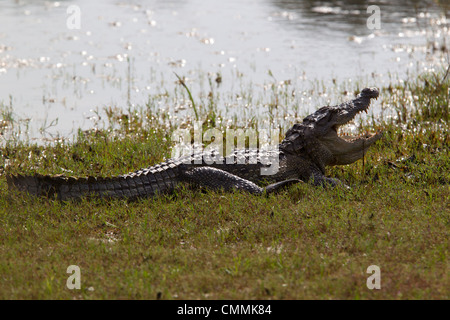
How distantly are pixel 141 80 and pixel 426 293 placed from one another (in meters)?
9.08

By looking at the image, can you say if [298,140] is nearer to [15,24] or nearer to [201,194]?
[201,194]

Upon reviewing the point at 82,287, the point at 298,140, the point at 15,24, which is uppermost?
the point at 15,24

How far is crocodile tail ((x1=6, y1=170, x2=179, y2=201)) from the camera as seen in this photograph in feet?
20.0

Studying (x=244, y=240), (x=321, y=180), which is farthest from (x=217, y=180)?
(x=244, y=240)

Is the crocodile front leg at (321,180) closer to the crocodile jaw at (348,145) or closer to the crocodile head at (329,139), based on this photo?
the crocodile head at (329,139)

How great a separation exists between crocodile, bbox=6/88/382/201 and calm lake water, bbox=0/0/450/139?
10.3ft

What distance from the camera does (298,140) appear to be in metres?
7.12

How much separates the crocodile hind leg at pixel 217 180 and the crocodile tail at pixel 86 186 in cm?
42

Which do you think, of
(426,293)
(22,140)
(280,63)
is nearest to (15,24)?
(280,63)

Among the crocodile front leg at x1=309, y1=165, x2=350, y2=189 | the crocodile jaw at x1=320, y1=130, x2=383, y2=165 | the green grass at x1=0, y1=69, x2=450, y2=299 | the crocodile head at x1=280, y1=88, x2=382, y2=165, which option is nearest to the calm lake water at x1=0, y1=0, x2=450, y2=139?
the crocodile head at x1=280, y1=88, x2=382, y2=165

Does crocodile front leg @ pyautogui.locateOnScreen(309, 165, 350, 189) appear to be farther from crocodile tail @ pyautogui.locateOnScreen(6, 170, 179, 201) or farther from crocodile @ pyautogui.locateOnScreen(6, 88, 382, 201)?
crocodile tail @ pyautogui.locateOnScreen(6, 170, 179, 201)

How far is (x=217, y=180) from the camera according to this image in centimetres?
649

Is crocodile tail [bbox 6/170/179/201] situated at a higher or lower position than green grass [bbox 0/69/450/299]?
higher

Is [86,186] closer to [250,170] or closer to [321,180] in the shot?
[250,170]
